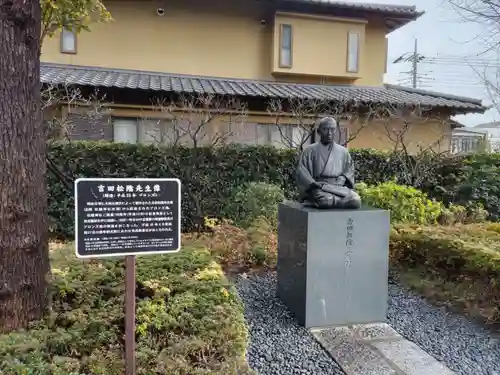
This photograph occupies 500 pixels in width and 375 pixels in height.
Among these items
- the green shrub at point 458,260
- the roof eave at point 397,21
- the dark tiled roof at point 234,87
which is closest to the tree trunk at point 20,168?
the green shrub at point 458,260

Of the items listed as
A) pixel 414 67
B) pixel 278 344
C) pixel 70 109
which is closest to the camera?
pixel 278 344

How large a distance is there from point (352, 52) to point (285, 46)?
2445 millimetres

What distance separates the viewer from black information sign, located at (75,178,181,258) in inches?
104

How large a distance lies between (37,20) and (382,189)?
264 inches

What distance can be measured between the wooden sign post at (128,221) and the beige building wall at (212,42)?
10651 millimetres

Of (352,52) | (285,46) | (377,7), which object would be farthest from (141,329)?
(377,7)

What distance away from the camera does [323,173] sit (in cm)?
451

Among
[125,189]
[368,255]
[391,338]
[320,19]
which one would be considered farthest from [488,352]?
[320,19]

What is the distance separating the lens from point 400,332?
408 centimetres

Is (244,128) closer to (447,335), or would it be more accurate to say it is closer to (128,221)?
(447,335)

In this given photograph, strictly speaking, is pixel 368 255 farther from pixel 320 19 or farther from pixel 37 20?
pixel 320 19

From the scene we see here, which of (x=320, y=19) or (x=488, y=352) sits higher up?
(x=320, y=19)

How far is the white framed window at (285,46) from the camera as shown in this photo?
12987mm

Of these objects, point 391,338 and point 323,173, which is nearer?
point 391,338
